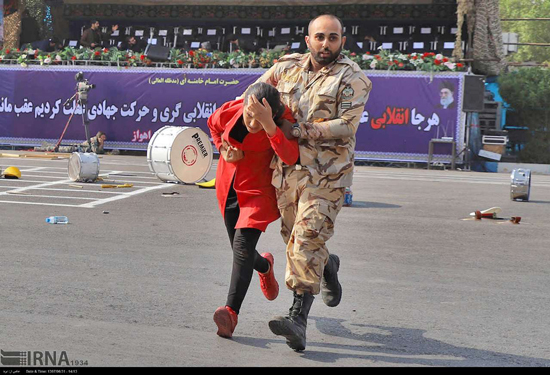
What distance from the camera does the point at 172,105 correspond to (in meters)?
23.9

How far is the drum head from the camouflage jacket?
997 cm

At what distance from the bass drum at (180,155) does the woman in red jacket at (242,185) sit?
9.71m

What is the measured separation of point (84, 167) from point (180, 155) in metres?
1.70

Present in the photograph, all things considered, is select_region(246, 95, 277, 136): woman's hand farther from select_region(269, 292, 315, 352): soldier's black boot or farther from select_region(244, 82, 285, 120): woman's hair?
select_region(269, 292, 315, 352): soldier's black boot

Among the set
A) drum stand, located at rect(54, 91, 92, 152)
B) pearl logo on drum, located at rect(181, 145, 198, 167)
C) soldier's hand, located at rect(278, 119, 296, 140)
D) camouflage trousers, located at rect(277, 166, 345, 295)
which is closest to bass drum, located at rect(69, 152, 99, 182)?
pearl logo on drum, located at rect(181, 145, 198, 167)

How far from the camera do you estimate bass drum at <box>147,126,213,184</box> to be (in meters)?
15.0

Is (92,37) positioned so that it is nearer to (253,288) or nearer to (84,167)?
(84,167)

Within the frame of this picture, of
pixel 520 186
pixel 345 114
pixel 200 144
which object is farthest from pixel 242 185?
pixel 200 144

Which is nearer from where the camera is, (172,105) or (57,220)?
(57,220)

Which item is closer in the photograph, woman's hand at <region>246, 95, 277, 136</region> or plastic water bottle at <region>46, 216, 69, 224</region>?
woman's hand at <region>246, 95, 277, 136</region>

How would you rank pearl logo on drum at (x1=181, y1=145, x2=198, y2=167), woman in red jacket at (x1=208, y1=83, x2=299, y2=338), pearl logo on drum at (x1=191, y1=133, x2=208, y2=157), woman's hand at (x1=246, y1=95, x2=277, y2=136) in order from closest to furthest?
1. woman's hand at (x1=246, y1=95, x2=277, y2=136)
2. woman in red jacket at (x1=208, y1=83, x2=299, y2=338)
3. pearl logo on drum at (x1=181, y1=145, x2=198, y2=167)
4. pearl logo on drum at (x1=191, y1=133, x2=208, y2=157)

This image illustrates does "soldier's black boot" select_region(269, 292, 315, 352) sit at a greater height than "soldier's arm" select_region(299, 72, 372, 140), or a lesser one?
lesser
